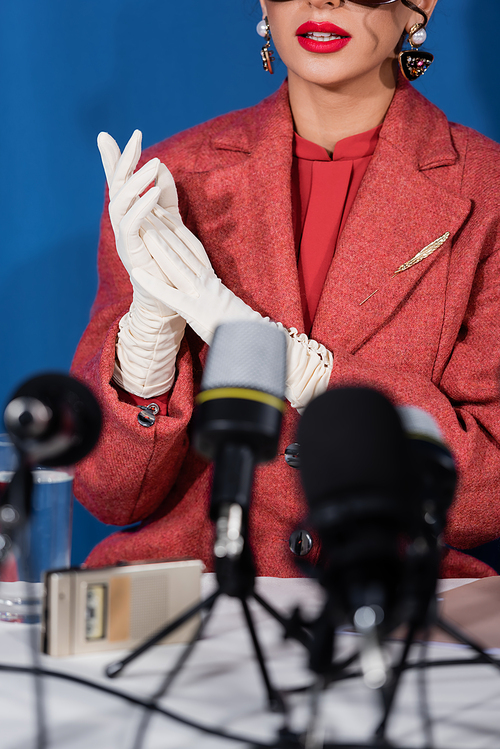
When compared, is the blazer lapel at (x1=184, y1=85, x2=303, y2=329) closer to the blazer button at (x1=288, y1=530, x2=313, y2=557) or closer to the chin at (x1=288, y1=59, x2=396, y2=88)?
the chin at (x1=288, y1=59, x2=396, y2=88)

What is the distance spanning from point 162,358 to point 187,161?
0.36 meters

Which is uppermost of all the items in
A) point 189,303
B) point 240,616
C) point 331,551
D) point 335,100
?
point 335,100

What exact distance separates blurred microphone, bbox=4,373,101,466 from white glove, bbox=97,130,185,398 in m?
0.48

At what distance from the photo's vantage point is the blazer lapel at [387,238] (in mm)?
1124

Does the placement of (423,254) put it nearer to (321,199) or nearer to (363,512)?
(321,199)

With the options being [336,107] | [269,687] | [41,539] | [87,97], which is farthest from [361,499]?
[87,97]

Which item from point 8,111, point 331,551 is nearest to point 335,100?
point 8,111

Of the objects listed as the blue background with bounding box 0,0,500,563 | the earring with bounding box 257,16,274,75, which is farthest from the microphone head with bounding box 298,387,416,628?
the blue background with bounding box 0,0,500,563

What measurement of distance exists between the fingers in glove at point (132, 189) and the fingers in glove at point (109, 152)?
0.16 feet

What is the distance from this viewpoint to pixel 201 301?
99 cm

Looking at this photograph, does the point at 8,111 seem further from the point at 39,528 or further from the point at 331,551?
the point at 331,551

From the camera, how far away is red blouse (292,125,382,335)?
1.19m

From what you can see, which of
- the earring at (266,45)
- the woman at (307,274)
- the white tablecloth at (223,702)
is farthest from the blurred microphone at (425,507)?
the earring at (266,45)

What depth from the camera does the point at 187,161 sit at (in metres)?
1.23
